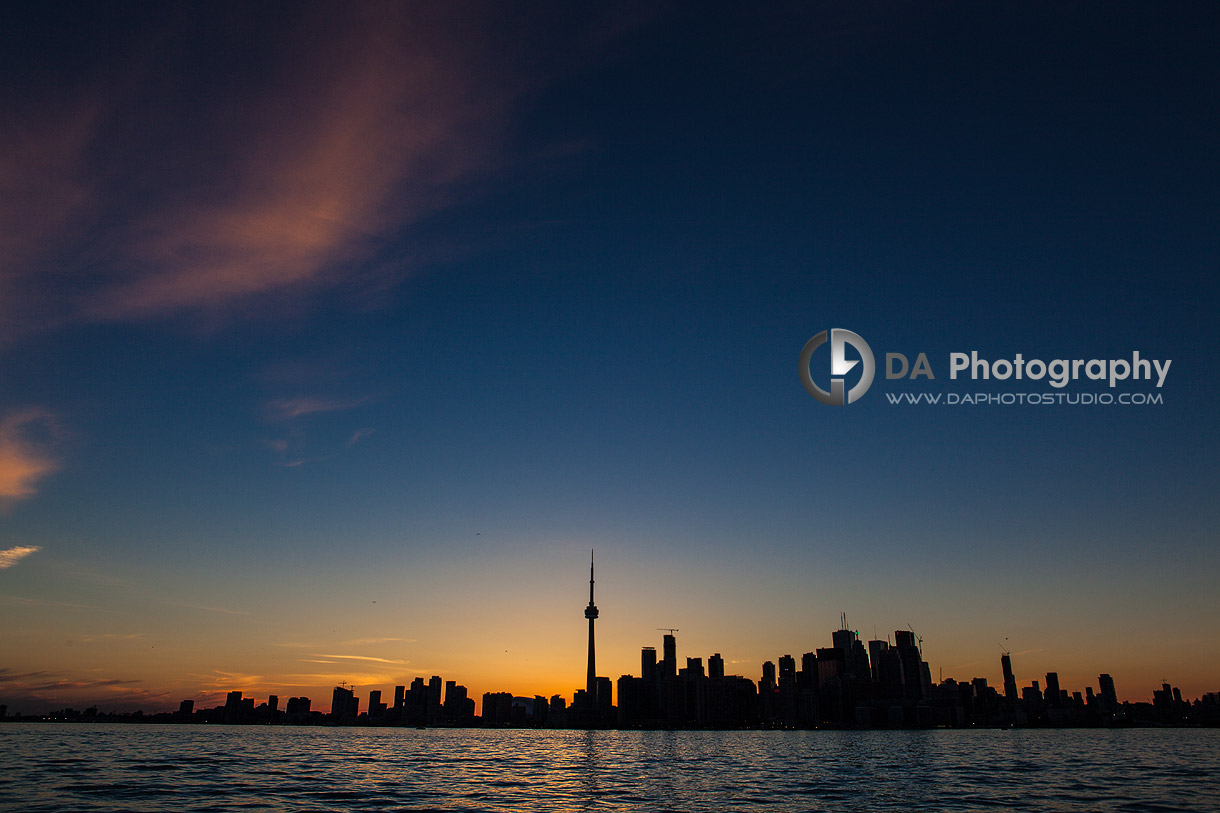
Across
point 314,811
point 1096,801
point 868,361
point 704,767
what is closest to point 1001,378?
point 868,361

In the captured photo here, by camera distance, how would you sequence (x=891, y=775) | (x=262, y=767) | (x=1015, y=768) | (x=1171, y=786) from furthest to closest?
(x=1015, y=768) → (x=262, y=767) → (x=891, y=775) → (x=1171, y=786)

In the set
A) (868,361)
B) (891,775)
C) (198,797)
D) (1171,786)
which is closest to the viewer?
(198,797)

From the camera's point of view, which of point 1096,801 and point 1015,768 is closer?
point 1096,801

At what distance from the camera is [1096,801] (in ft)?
195

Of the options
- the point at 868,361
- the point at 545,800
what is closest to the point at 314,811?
the point at 545,800

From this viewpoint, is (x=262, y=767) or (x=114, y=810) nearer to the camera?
(x=114, y=810)

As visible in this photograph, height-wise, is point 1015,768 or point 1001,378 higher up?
point 1001,378

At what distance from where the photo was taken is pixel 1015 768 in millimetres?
102375

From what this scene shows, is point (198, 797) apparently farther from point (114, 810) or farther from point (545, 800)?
point (545, 800)

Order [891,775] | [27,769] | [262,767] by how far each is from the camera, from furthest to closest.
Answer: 1. [262,767]
2. [891,775]
3. [27,769]

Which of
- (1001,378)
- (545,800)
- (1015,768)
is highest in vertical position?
(1001,378)

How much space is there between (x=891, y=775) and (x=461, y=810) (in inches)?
2386

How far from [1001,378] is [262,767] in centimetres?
10024

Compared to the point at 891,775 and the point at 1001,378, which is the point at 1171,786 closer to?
the point at 891,775
